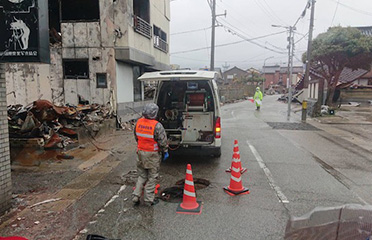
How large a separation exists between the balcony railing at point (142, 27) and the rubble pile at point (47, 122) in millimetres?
5489

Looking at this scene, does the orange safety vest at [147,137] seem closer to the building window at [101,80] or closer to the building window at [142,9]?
the building window at [101,80]

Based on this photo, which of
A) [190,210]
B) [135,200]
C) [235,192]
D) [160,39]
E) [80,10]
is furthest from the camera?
[160,39]

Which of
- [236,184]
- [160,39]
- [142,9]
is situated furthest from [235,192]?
[160,39]

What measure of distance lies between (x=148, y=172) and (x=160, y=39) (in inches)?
581

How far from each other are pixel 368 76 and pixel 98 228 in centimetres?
3048

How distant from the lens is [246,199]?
4.70m

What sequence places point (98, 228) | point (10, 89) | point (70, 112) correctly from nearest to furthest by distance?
point (98, 228)
point (70, 112)
point (10, 89)

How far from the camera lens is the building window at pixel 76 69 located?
11961mm

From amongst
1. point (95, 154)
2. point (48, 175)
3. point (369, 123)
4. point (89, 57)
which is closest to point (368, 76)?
point (369, 123)

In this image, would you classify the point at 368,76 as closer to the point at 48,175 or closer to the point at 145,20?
the point at 145,20

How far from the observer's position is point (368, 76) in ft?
87.8

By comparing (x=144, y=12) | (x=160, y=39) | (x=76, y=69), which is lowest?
(x=76, y=69)

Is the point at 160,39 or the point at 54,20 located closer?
the point at 54,20

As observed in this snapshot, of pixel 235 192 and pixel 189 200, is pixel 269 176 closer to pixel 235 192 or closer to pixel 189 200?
pixel 235 192
